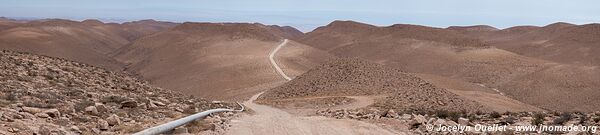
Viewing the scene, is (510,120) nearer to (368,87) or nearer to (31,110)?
(31,110)

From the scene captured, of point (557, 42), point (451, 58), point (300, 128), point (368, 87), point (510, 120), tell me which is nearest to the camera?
point (300, 128)

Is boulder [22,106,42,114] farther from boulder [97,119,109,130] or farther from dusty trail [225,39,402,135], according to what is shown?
dusty trail [225,39,402,135]

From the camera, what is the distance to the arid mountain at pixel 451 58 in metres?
56.6

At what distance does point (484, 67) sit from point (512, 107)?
36.4 meters

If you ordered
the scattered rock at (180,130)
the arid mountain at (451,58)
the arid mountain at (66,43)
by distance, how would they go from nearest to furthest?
1. the scattered rock at (180,130)
2. the arid mountain at (451,58)
3. the arid mountain at (66,43)

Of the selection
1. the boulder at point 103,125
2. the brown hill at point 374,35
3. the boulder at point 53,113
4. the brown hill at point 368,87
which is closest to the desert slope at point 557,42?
the brown hill at point 374,35

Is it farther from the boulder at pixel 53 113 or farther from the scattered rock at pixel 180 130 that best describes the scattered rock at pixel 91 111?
the scattered rock at pixel 180 130

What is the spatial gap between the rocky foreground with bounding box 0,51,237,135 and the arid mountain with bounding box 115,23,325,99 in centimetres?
2042

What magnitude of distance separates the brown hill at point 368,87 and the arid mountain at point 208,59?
517 centimetres

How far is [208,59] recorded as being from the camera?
74.8 metres

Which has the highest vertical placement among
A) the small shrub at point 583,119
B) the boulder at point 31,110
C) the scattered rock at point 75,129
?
the boulder at point 31,110

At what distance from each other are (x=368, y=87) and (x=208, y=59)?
42.3 m

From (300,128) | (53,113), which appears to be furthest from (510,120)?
(53,113)

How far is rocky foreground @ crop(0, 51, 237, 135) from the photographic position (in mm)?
9719
